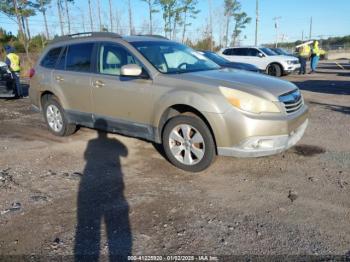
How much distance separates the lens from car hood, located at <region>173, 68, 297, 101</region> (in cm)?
447

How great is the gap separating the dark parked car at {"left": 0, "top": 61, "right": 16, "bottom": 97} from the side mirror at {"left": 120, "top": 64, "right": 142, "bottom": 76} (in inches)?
313

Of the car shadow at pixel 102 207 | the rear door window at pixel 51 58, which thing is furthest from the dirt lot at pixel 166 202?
the rear door window at pixel 51 58

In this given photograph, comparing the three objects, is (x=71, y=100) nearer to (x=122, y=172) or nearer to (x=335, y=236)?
(x=122, y=172)

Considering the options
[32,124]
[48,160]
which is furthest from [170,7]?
[48,160]

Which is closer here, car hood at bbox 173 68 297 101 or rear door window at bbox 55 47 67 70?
car hood at bbox 173 68 297 101

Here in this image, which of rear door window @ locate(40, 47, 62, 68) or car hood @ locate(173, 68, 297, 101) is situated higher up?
rear door window @ locate(40, 47, 62, 68)

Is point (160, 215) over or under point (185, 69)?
under

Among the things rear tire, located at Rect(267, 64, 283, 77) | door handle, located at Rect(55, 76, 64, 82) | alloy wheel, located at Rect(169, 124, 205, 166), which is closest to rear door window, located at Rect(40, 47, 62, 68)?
door handle, located at Rect(55, 76, 64, 82)

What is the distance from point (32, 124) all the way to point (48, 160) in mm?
2980

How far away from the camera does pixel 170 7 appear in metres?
38.2

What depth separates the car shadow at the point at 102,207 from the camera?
310 cm

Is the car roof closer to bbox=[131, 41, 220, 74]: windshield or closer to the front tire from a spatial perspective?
bbox=[131, 41, 220, 74]: windshield

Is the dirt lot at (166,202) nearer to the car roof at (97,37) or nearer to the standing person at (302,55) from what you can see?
the car roof at (97,37)

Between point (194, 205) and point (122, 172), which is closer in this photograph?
point (194, 205)
